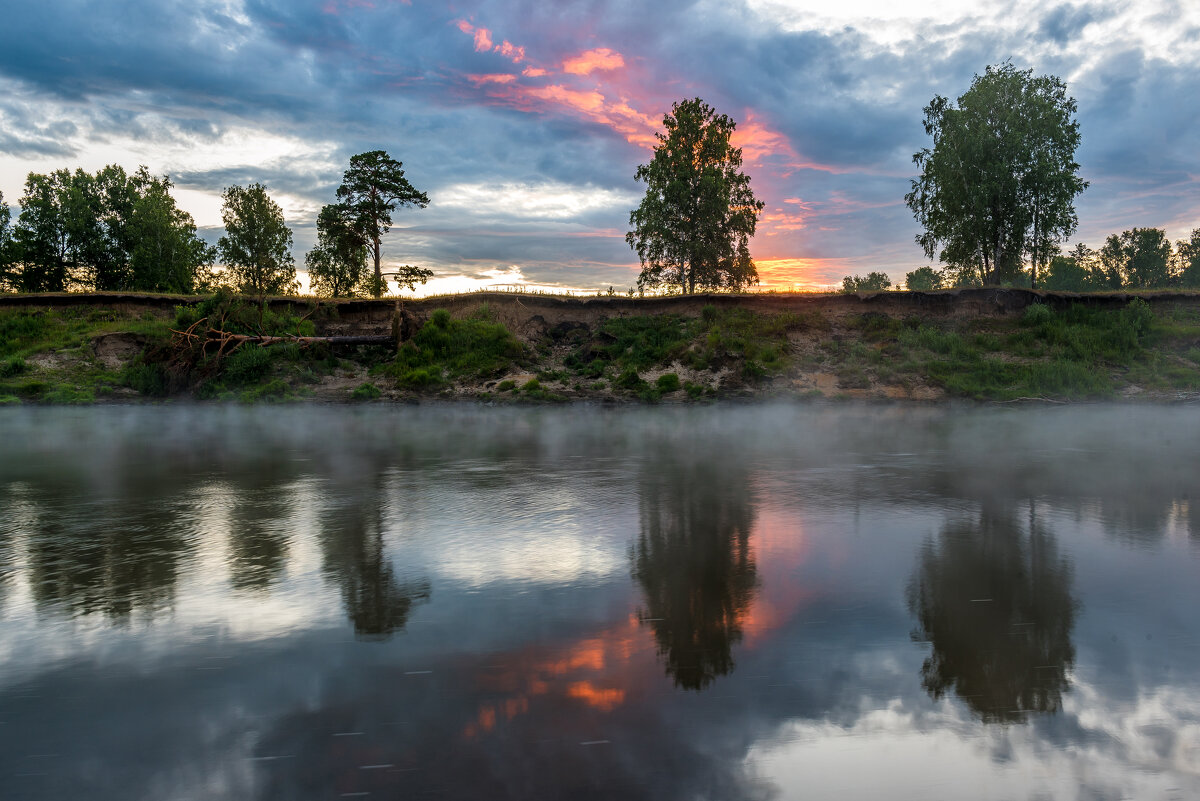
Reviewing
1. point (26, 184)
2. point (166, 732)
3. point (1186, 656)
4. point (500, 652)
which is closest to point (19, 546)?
point (166, 732)

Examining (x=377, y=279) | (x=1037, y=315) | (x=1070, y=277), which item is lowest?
(x=1037, y=315)

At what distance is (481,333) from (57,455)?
2070 centimetres

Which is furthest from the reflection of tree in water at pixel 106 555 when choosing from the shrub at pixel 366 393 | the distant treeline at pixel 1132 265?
the distant treeline at pixel 1132 265

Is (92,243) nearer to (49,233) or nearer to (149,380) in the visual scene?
(49,233)

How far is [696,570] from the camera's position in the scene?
23.9 feet

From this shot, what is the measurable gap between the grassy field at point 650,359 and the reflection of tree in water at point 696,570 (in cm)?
1985

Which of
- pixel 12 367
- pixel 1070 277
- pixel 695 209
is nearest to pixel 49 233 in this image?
pixel 12 367

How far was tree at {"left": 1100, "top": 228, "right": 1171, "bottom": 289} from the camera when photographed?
94.7m

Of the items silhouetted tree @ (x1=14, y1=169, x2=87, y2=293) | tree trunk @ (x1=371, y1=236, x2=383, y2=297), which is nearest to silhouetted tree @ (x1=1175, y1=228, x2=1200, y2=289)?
tree trunk @ (x1=371, y1=236, x2=383, y2=297)

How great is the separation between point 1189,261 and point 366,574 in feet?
413

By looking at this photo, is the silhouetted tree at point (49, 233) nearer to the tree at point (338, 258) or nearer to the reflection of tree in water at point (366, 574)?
the tree at point (338, 258)

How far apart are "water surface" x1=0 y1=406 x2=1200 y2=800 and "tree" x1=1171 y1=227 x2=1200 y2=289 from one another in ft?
362

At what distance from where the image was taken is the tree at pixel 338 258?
51844mm

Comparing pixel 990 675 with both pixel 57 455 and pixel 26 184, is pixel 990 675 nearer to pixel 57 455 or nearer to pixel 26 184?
pixel 57 455
